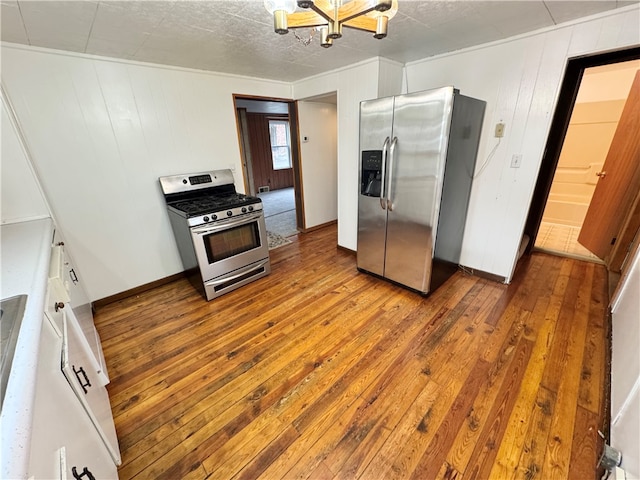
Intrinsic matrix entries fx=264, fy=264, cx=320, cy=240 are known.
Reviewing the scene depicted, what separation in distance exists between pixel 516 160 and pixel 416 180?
1.00m

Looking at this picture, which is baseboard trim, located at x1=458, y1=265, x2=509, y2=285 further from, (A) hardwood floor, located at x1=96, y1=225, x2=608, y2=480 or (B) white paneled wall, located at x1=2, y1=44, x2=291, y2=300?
(B) white paneled wall, located at x1=2, y1=44, x2=291, y2=300

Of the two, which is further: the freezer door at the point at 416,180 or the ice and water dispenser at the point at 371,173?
the ice and water dispenser at the point at 371,173

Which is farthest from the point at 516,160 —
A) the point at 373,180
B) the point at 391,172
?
the point at 373,180

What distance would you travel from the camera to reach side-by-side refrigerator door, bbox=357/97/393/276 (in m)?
2.36

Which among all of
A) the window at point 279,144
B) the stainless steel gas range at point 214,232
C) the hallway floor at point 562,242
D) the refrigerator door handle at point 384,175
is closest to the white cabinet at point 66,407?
the stainless steel gas range at point 214,232

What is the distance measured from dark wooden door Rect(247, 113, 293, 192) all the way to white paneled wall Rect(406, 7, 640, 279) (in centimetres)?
524

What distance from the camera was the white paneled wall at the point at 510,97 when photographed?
194cm

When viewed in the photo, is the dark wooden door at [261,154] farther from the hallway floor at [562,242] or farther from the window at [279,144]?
the hallway floor at [562,242]

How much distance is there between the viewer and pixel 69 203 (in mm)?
2303

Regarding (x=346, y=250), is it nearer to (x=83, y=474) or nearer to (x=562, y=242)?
(x=562, y=242)

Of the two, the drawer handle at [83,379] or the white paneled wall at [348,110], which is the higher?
the white paneled wall at [348,110]

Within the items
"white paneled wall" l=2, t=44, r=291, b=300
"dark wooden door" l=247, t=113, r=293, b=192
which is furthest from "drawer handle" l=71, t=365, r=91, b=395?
"dark wooden door" l=247, t=113, r=293, b=192

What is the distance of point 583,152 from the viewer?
4.14m

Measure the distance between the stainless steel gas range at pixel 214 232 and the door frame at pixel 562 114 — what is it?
2867 mm
